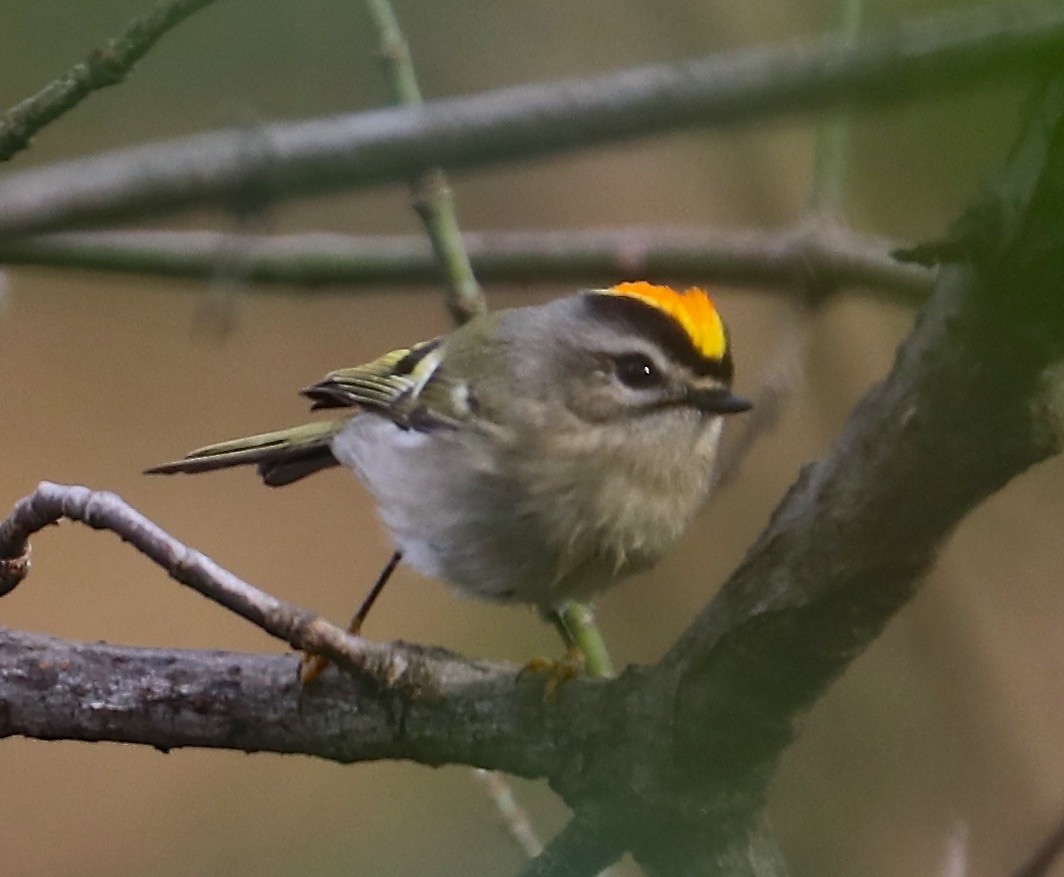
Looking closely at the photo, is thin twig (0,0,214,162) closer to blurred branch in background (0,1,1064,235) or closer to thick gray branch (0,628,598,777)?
blurred branch in background (0,1,1064,235)

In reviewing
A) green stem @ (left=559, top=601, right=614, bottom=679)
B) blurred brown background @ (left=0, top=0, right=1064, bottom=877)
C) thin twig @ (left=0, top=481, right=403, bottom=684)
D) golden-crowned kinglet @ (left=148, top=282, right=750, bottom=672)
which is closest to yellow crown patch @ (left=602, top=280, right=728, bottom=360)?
golden-crowned kinglet @ (left=148, top=282, right=750, bottom=672)

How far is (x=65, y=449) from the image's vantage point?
8.62 feet

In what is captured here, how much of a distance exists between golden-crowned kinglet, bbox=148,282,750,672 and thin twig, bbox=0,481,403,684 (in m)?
0.22

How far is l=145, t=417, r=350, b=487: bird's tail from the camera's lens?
1.50 meters

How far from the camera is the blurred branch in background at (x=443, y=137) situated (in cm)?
48

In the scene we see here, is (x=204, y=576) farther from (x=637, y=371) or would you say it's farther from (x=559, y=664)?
(x=637, y=371)

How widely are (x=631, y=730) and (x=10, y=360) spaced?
2.23 metres

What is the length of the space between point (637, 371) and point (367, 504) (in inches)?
67.4

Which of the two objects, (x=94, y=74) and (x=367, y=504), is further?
(x=367, y=504)

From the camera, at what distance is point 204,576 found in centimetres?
88

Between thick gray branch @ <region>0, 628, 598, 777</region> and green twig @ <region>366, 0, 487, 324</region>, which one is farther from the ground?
green twig @ <region>366, 0, 487, 324</region>

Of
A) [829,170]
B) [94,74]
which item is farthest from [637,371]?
[94,74]

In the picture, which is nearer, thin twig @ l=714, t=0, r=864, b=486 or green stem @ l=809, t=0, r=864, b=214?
thin twig @ l=714, t=0, r=864, b=486

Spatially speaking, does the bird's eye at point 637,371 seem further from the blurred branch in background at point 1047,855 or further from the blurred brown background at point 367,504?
the blurred branch in background at point 1047,855
